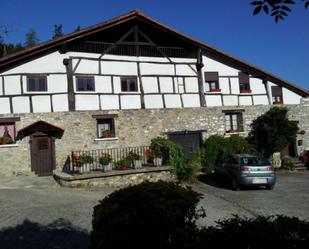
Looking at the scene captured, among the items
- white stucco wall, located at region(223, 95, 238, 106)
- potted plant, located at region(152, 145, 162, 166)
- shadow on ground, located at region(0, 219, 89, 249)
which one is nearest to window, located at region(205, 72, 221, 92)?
white stucco wall, located at region(223, 95, 238, 106)

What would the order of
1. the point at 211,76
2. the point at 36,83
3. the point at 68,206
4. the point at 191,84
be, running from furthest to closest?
the point at 211,76, the point at 191,84, the point at 36,83, the point at 68,206

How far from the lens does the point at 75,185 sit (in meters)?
15.5

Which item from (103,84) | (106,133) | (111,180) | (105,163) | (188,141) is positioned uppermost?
(103,84)

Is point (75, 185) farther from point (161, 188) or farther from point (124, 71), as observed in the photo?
point (161, 188)

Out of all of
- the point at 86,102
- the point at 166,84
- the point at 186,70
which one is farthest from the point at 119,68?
the point at 186,70

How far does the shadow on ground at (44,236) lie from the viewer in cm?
757

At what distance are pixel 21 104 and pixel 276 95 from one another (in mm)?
15324

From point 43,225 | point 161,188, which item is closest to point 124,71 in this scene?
point 43,225

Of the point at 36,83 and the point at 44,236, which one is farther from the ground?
the point at 36,83

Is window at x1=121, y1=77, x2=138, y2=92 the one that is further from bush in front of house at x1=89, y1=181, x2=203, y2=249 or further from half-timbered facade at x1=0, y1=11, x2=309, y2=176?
bush in front of house at x1=89, y1=181, x2=203, y2=249

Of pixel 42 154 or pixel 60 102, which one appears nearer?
pixel 42 154

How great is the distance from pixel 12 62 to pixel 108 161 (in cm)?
642

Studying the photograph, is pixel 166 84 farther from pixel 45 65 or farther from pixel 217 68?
pixel 45 65

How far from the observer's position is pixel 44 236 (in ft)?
26.9
